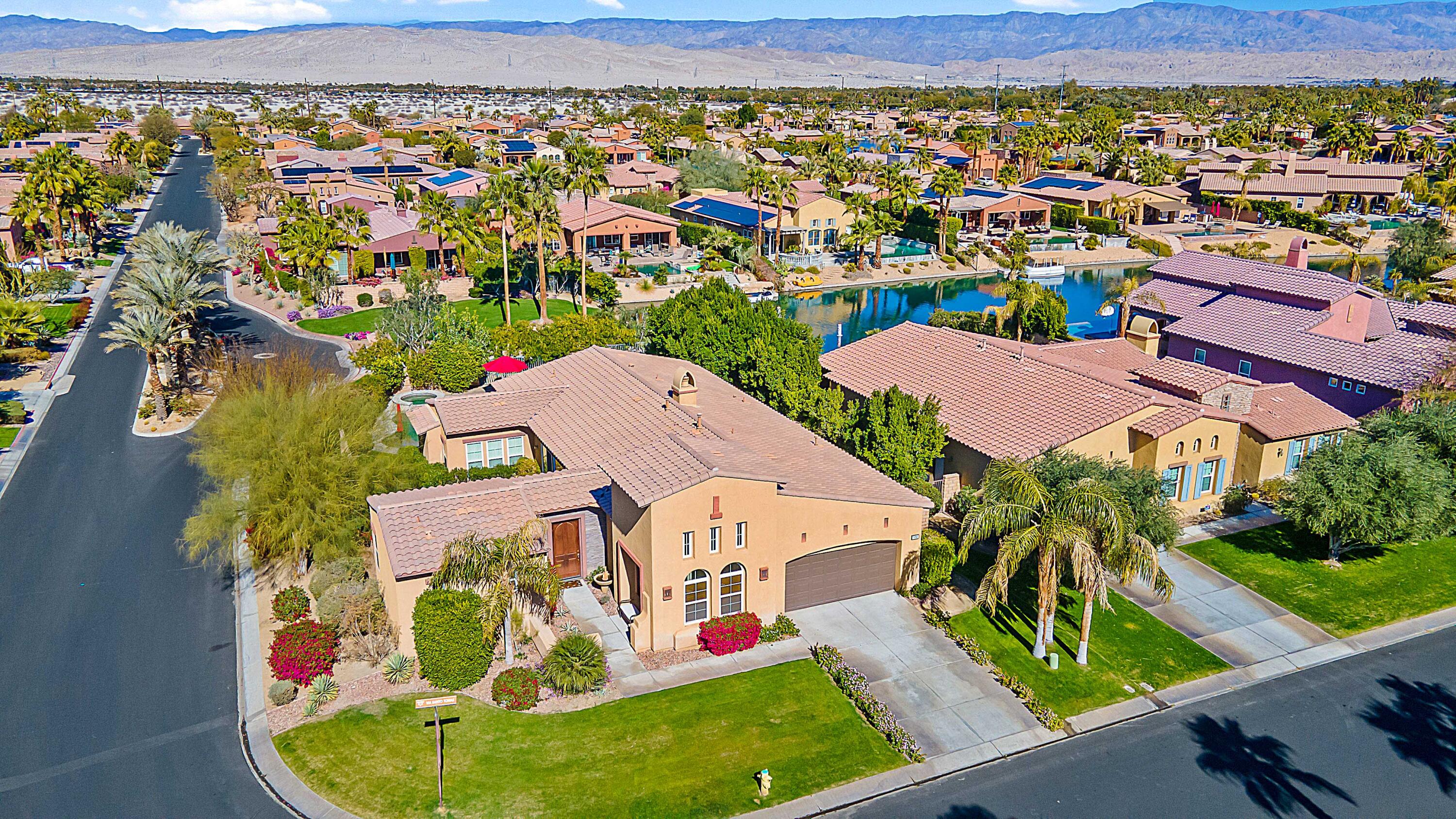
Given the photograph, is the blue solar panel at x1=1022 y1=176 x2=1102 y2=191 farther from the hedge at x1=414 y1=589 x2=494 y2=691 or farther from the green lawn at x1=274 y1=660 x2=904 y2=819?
the hedge at x1=414 y1=589 x2=494 y2=691

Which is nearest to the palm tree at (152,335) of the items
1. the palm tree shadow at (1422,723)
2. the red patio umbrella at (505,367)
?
the red patio umbrella at (505,367)

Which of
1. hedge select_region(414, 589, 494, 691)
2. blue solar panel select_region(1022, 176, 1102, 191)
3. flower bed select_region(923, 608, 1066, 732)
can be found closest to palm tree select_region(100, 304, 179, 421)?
hedge select_region(414, 589, 494, 691)

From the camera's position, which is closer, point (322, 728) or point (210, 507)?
point (322, 728)

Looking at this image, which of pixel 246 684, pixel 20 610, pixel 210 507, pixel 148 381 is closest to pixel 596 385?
pixel 210 507

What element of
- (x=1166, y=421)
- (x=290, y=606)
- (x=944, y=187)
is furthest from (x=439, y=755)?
(x=944, y=187)

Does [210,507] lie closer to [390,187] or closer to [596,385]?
[596,385]

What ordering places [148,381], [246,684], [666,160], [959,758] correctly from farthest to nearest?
[666,160], [148,381], [246,684], [959,758]

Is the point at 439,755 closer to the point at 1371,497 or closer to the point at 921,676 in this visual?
the point at 921,676
